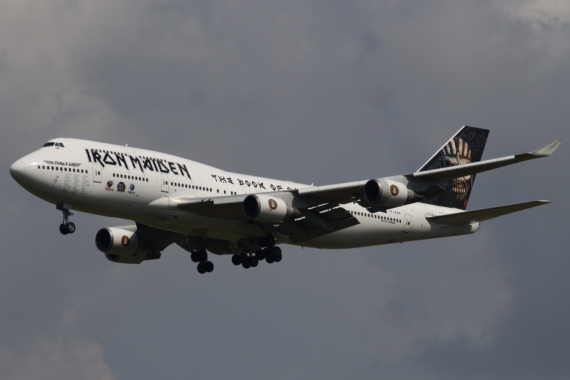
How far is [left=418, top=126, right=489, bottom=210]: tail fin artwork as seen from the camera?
61.0 metres

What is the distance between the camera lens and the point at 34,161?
149ft

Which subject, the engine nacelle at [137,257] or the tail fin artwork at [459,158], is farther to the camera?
the tail fin artwork at [459,158]

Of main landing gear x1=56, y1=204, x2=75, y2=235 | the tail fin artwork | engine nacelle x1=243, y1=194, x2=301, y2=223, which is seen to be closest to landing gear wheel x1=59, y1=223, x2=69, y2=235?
main landing gear x1=56, y1=204, x2=75, y2=235

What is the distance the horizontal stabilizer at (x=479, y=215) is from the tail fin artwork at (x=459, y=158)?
316cm

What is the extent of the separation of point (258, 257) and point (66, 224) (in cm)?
1152

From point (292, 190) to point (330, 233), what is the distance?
16.3 feet

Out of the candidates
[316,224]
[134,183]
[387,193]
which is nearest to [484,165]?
[387,193]

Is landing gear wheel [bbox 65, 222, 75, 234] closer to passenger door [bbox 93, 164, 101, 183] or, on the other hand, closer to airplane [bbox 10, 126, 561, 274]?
airplane [bbox 10, 126, 561, 274]

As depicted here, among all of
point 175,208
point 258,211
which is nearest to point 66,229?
point 175,208

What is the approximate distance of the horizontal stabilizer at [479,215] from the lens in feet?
161

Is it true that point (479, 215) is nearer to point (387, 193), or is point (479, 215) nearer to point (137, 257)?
point (387, 193)

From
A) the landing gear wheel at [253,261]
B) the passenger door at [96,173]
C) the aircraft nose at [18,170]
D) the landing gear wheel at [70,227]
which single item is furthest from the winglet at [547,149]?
the aircraft nose at [18,170]

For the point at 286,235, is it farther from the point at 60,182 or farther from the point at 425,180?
the point at 60,182

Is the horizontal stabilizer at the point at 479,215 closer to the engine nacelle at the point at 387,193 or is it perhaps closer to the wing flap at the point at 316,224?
the engine nacelle at the point at 387,193
